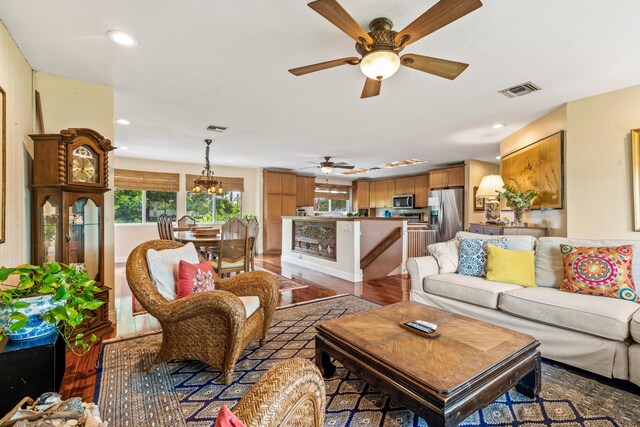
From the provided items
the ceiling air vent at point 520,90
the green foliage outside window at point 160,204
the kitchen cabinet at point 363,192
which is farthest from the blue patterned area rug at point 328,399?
the kitchen cabinet at point 363,192

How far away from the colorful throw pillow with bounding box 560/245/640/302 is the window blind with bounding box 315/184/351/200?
7.58 m

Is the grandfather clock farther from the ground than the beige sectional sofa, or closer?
farther from the ground

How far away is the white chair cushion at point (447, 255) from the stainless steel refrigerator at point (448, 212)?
11.4 feet

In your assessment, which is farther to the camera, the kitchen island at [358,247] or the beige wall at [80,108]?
the kitchen island at [358,247]

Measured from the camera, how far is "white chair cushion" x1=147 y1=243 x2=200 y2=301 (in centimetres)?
213

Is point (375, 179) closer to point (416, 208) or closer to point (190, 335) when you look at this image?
point (416, 208)

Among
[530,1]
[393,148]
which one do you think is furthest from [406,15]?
[393,148]

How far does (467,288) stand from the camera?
273cm

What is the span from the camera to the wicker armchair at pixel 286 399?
1.88 feet

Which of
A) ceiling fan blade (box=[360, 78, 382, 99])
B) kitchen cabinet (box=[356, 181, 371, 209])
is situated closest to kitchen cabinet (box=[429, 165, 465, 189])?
kitchen cabinet (box=[356, 181, 371, 209])

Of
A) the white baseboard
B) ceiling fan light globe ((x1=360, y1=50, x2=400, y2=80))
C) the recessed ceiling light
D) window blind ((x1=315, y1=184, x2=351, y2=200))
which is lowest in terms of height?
the white baseboard

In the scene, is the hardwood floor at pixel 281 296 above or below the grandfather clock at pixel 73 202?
below

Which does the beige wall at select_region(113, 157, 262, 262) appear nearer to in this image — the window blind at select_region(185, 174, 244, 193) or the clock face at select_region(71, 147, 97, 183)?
the window blind at select_region(185, 174, 244, 193)

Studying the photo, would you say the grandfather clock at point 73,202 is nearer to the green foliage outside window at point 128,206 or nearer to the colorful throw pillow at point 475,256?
the colorful throw pillow at point 475,256
